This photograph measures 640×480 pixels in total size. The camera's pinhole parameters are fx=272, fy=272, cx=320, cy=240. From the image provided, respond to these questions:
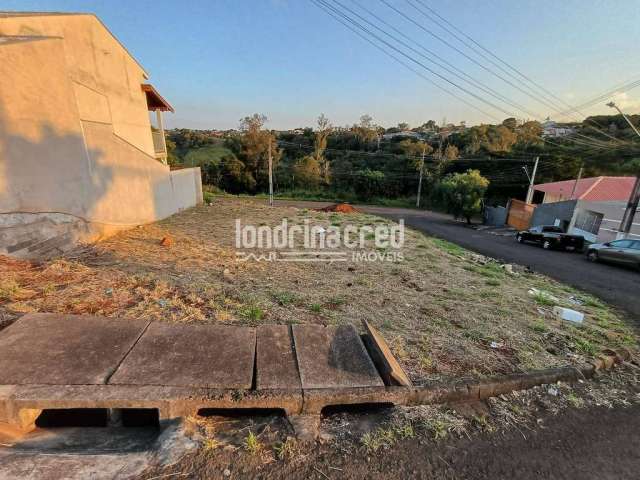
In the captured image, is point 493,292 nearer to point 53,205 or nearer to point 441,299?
point 441,299

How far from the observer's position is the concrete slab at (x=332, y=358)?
2.25 metres

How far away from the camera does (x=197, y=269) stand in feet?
16.2

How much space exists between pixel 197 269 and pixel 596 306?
302 inches

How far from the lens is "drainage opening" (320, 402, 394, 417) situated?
2162 millimetres

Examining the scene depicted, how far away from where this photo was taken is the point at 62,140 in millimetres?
5168

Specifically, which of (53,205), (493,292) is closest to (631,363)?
(493,292)

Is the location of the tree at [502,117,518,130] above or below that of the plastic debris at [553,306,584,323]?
above

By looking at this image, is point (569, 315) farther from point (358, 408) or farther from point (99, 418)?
point (99, 418)

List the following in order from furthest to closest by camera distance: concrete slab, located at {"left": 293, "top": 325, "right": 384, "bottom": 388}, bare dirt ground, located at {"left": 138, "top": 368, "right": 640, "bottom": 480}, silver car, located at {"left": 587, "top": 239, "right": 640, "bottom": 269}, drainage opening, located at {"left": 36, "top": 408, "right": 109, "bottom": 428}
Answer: silver car, located at {"left": 587, "top": 239, "right": 640, "bottom": 269} → concrete slab, located at {"left": 293, "top": 325, "right": 384, "bottom": 388} → drainage opening, located at {"left": 36, "top": 408, "right": 109, "bottom": 428} → bare dirt ground, located at {"left": 138, "top": 368, "right": 640, "bottom": 480}

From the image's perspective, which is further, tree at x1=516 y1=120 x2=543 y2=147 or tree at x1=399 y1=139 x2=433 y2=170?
tree at x1=516 y1=120 x2=543 y2=147

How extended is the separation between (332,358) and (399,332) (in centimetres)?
120

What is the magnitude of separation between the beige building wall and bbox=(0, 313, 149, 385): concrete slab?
2.89 meters

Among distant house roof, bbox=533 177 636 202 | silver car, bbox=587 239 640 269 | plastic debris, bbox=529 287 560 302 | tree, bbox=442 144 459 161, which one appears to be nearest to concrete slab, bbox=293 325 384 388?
plastic debris, bbox=529 287 560 302

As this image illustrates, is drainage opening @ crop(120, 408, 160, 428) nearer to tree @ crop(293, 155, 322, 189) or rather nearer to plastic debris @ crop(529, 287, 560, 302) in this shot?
plastic debris @ crop(529, 287, 560, 302)
